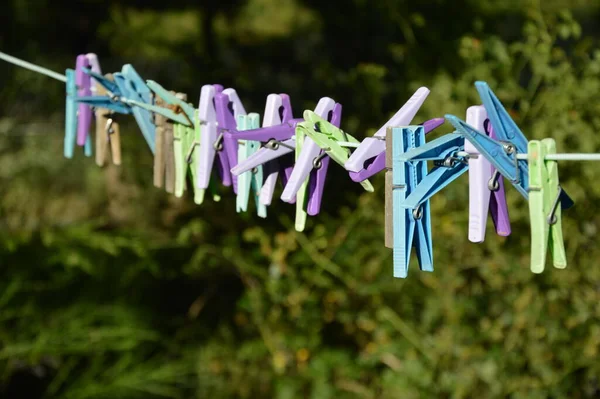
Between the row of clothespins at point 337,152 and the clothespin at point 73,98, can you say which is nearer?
the row of clothespins at point 337,152

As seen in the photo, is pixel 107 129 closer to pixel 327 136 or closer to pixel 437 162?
pixel 327 136

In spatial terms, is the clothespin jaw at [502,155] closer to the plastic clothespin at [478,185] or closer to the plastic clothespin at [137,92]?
the plastic clothespin at [478,185]

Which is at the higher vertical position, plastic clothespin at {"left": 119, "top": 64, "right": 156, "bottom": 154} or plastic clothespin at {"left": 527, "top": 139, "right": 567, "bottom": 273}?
plastic clothespin at {"left": 119, "top": 64, "right": 156, "bottom": 154}

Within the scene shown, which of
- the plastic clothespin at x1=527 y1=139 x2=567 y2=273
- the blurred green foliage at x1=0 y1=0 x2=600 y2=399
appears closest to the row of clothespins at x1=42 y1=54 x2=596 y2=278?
the plastic clothespin at x1=527 y1=139 x2=567 y2=273

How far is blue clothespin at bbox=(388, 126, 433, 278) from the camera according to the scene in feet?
3.08

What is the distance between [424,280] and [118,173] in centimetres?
124

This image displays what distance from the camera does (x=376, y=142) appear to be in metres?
0.99

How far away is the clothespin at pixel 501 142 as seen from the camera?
2.93ft

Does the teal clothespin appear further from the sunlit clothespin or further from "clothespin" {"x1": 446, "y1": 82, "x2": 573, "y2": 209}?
"clothespin" {"x1": 446, "y1": 82, "x2": 573, "y2": 209}

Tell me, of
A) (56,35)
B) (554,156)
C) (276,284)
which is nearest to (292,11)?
(56,35)

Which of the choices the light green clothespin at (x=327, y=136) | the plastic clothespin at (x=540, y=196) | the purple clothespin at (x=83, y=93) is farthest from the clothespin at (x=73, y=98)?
the plastic clothespin at (x=540, y=196)

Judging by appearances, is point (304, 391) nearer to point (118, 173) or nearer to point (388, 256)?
point (388, 256)

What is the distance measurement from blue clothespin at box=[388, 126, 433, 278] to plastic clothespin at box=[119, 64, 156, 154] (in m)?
A: 0.55

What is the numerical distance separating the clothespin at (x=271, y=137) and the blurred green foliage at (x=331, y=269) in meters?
1.11
